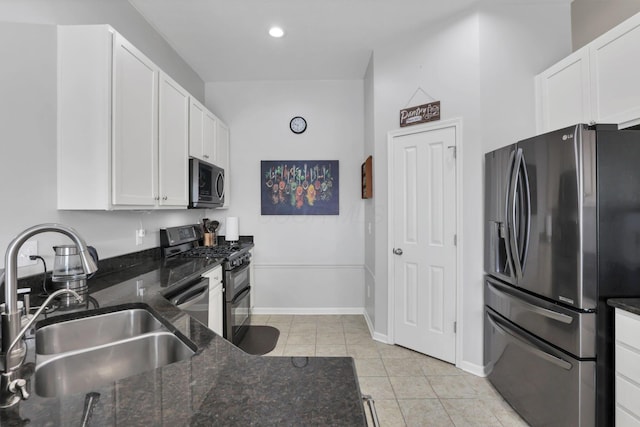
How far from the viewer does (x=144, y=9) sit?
8.15ft

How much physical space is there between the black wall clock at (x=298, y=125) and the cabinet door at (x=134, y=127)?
183cm

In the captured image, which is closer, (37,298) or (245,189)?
(37,298)

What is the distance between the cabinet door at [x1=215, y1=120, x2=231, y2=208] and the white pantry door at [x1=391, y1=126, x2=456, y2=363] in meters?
1.99

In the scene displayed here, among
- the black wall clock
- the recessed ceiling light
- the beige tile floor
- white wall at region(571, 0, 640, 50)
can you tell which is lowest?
the beige tile floor

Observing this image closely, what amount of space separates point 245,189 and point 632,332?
11.8 ft

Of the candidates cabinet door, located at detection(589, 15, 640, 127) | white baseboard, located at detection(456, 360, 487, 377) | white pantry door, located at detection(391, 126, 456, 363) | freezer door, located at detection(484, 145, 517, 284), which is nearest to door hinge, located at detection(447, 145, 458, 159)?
white pantry door, located at detection(391, 126, 456, 363)

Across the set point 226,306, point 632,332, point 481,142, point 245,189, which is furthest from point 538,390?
point 245,189

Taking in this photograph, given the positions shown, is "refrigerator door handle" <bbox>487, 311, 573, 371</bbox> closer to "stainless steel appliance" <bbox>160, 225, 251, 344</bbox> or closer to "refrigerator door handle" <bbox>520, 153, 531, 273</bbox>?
"refrigerator door handle" <bbox>520, 153, 531, 273</bbox>

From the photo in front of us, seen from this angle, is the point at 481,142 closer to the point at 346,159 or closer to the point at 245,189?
the point at 346,159

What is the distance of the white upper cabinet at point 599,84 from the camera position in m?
1.65

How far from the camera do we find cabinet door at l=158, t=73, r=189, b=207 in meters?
2.28

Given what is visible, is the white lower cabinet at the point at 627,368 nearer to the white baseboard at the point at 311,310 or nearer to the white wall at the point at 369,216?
the white wall at the point at 369,216

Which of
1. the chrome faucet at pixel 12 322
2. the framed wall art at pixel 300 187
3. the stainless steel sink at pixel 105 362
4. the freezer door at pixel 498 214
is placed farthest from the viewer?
the framed wall art at pixel 300 187

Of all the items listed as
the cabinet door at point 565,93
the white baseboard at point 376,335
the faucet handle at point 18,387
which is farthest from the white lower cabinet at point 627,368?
the faucet handle at point 18,387
